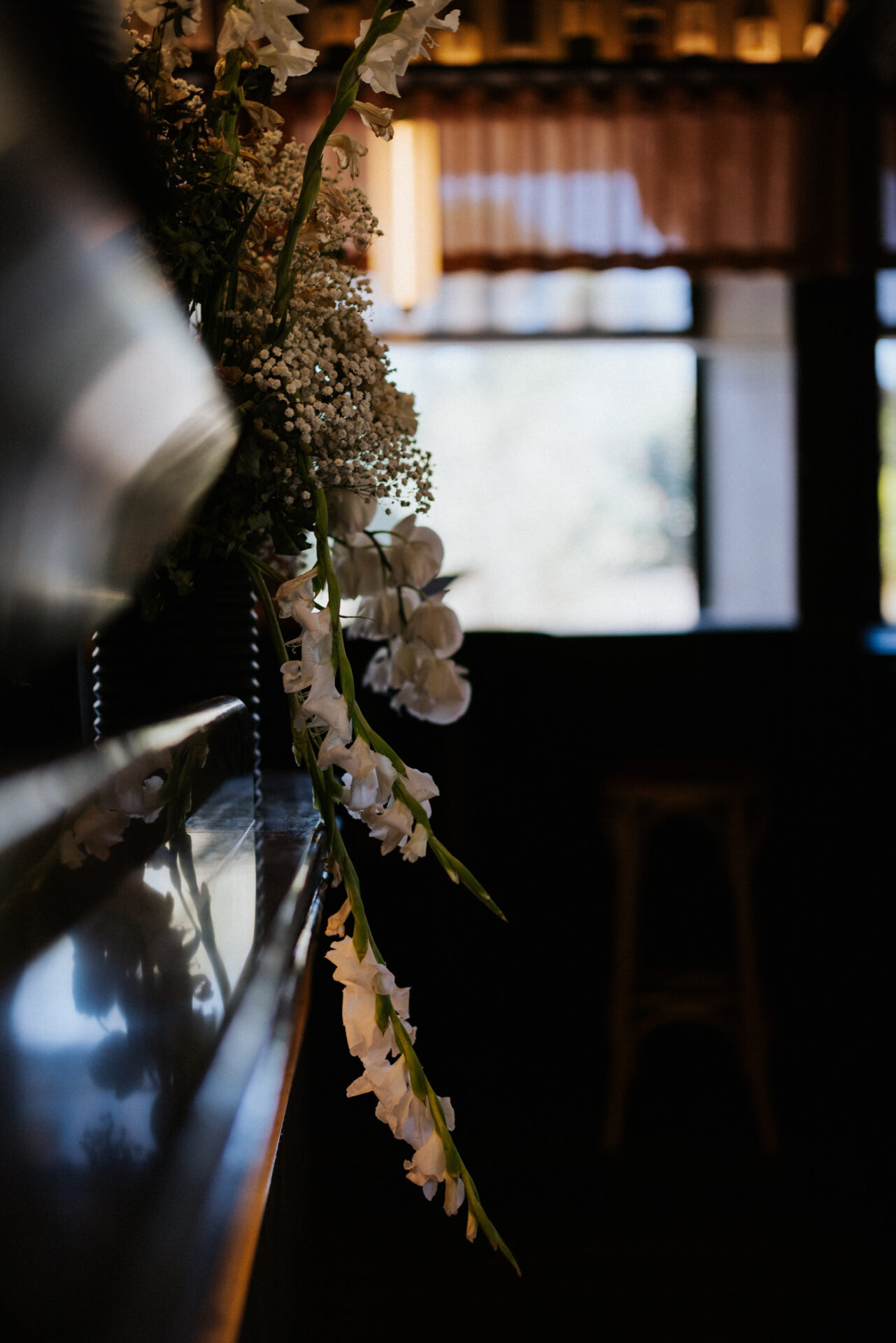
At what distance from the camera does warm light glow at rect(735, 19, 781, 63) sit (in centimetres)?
334

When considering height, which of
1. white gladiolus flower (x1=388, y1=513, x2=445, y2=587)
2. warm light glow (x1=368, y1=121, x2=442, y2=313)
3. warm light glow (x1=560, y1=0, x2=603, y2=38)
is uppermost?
warm light glow (x1=560, y1=0, x2=603, y2=38)

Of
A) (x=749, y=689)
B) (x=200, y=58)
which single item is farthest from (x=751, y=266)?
(x=200, y=58)

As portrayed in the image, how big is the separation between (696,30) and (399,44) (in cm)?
320

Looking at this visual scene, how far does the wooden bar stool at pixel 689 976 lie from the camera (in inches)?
88.6

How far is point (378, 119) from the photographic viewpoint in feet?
2.40

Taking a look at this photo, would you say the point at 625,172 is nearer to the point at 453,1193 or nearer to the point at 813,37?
the point at 813,37

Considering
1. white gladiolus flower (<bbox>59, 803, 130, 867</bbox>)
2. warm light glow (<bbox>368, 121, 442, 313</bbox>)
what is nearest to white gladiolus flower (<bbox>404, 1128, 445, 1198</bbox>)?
white gladiolus flower (<bbox>59, 803, 130, 867</bbox>)

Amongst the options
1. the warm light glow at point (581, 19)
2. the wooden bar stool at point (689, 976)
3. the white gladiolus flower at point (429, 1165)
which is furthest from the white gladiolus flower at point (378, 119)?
the warm light glow at point (581, 19)

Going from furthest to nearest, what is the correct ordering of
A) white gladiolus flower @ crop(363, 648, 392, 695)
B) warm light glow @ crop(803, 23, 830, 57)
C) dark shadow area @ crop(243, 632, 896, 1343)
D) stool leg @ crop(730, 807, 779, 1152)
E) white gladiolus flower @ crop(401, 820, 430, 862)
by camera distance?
warm light glow @ crop(803, 23, 830, 57), stool leg @ crop(730, 807, 779, 1152), dark shadow area @ crop(243, 632, 896, 1343), white gladiolus flower @ crop(363, 648, 392, 695), white gladiolus flower @ crop(401, 820, 430, 862)

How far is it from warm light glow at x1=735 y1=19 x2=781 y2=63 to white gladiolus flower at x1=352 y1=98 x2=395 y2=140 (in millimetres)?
3095

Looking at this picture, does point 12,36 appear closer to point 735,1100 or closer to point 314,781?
point 314,781

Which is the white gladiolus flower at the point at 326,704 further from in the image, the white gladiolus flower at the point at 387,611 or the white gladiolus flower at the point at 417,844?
the white gladiolus flower at the point at 387,611

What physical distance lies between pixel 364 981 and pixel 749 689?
261 centimetres

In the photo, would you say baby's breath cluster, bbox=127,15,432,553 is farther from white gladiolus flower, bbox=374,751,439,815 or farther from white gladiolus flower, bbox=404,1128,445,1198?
white gladiolus flower, bbox=404,1128,445,1198
